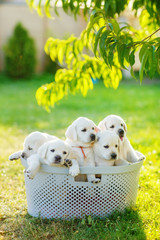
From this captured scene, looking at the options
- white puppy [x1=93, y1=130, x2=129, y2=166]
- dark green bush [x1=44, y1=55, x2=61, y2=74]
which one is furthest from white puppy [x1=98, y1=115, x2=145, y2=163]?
dark green bush [x1=44, y1=55, x2=61, y2=74]

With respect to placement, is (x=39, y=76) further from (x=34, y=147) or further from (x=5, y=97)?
(x=34, y=147)

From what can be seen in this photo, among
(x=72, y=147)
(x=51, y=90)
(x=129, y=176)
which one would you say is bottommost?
(x=129, y=176)

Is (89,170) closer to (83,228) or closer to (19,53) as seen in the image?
(83,228)

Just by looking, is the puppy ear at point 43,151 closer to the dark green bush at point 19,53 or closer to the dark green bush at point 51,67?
the dark green bush at point 19,53

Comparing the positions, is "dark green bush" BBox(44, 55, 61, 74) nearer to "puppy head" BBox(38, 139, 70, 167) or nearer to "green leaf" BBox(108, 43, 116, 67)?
"puppy head" BBox(38, 139, 70, 167)

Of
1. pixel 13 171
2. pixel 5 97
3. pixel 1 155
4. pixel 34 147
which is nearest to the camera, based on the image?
pixel 34 147

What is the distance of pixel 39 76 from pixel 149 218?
37.4ft

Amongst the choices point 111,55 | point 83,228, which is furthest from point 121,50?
point 83,228

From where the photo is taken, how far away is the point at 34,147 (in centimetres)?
279

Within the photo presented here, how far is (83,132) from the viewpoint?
2.62 m

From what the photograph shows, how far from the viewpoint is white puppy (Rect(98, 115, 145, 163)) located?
2812 millimetres

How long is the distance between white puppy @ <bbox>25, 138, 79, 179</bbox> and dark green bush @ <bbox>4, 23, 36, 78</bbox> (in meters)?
10.7

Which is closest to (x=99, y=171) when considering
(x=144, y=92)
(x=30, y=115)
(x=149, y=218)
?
(x=149, y=218)

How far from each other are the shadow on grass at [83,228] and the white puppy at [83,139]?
414 mm
